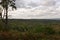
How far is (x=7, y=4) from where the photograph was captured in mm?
43688

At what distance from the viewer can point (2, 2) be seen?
43.5m

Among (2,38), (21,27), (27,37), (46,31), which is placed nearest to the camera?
(2,38)

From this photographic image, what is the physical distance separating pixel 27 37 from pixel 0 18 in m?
13.2

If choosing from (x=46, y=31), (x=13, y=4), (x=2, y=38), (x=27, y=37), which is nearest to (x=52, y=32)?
(x=46, y=31)

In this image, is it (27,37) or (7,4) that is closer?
(27,37)

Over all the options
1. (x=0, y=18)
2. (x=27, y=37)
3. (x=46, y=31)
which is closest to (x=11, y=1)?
(x=0, y=18)

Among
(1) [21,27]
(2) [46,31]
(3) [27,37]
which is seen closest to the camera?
(3) [27,37]

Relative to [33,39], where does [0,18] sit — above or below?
above

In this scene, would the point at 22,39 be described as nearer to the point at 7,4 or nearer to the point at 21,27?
the point at 7,4

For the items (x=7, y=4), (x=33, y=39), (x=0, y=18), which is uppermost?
(x=7, y=4)

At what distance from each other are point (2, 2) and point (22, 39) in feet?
48.6

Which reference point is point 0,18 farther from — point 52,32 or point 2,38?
point 2,38

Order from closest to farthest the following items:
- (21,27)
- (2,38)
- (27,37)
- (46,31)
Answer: (2,38) < (27,37) < (46,31) < (21,27)

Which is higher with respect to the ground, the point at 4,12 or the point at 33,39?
the point at 4,12
